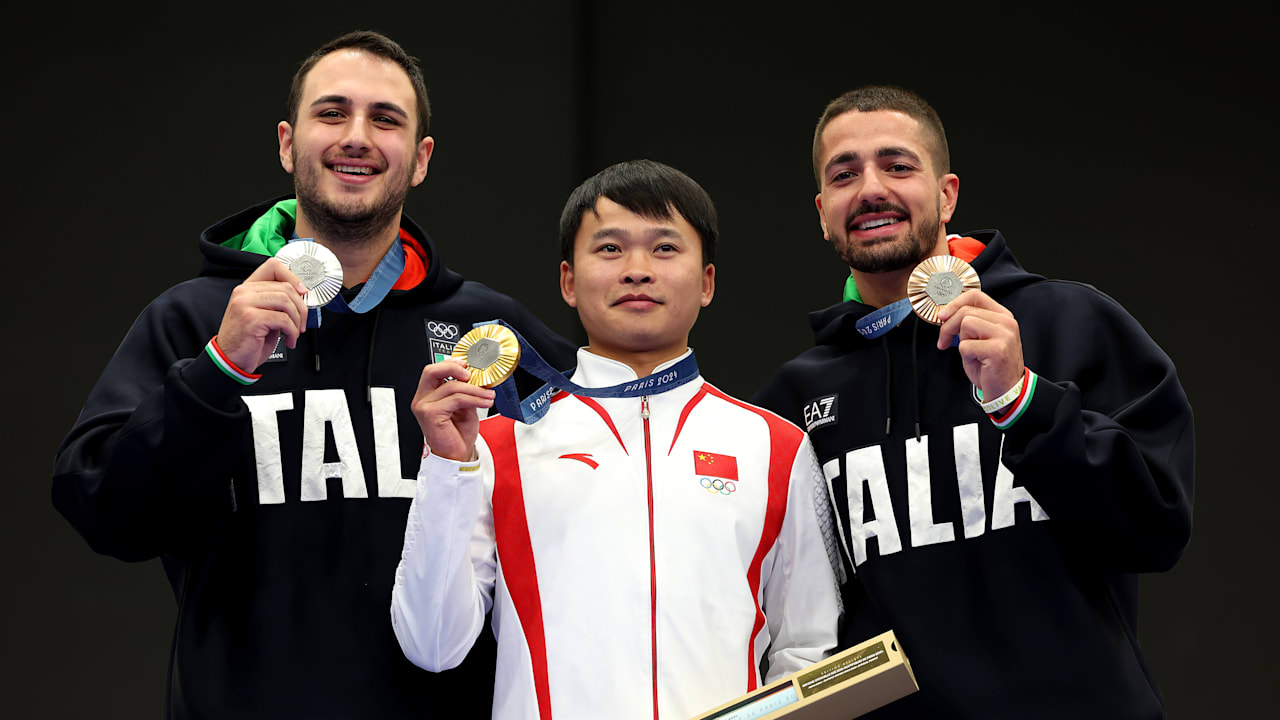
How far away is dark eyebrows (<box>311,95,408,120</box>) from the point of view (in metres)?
2.49

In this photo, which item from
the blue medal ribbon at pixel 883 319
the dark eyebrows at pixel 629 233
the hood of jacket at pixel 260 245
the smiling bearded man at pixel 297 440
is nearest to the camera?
the smiling bearded man at pixel 297 440

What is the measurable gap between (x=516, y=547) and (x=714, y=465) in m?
0.38

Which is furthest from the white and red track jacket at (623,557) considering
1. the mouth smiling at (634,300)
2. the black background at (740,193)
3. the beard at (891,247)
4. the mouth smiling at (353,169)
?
the black background at (740,193)

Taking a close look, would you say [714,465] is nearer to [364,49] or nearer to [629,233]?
[629,233]

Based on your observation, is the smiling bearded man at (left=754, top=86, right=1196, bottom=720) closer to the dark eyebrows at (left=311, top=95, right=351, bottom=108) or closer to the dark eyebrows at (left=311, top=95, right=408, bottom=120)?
the dark eyebrows at (left=311, top=95, right=408, bottom=120)

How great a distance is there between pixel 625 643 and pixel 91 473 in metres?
0.96

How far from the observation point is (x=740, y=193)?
4.77 m

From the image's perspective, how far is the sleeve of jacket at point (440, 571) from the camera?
6.43 ft

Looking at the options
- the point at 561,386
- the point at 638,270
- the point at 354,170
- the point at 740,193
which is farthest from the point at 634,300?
the point at 740,193

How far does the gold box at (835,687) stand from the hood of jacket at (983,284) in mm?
1028

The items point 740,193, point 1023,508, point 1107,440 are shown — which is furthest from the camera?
point 740,193

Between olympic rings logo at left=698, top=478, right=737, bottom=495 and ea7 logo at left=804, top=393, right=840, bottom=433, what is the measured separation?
411 mm

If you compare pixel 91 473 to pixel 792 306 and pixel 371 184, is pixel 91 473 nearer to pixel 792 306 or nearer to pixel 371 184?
pixel 371 184

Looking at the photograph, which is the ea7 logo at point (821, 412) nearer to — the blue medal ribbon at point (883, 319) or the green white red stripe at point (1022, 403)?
the blue medal ribbon at point (883, 319)
